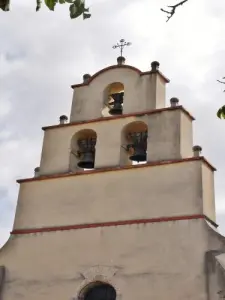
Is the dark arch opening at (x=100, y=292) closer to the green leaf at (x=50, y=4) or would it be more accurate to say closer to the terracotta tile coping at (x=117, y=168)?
the terracotta tile coping at (x=117, y=168)

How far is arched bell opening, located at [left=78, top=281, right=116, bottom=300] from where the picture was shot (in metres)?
9.74

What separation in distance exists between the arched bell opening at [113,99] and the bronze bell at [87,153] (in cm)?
68

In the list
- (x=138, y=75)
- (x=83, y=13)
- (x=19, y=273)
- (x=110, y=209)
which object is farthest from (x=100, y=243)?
(x=83, y=13)

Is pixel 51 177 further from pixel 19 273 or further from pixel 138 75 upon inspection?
pixel 138 75

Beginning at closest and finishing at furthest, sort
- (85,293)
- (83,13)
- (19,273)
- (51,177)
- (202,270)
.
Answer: (83,13) → (202,270) → (85,293) → (19,273) → (51,177)

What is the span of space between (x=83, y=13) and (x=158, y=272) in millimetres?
7461

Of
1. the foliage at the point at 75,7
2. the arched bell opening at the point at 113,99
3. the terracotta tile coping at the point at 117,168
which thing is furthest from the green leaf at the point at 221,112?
the arched bell opening at the point at 113,99

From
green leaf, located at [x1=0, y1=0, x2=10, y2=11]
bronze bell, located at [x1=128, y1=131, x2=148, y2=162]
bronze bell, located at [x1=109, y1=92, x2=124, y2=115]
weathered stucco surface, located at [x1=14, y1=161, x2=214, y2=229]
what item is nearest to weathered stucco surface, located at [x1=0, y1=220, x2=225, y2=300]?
weathered stucco surface, located at [x1=14, y1=161, x2=214, y2=229]

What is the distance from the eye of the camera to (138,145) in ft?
36.7

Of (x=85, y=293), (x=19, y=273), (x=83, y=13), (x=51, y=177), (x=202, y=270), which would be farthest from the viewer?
(x=51, y=177)

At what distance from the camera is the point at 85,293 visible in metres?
9.88

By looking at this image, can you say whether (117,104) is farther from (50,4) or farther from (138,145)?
(50,4)

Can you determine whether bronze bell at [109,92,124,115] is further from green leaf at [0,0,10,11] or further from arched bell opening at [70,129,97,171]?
green leaf at [0,0,10,11]

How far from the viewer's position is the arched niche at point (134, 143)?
11.0 m
